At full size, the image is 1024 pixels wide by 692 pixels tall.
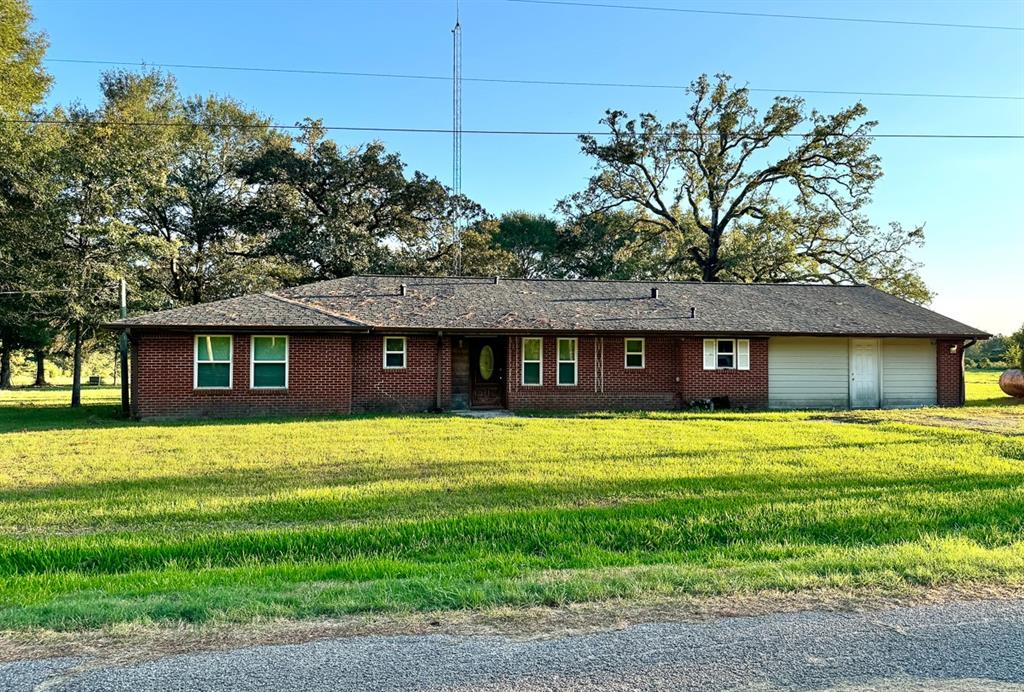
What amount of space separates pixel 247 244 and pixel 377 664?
3011cm

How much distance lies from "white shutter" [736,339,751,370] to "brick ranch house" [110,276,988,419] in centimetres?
4

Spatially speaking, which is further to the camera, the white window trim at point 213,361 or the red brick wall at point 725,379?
the red brick wall at point 725,379

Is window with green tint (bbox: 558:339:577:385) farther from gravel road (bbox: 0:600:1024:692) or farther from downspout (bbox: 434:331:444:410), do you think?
gravel road (bbox: 0:600:1024:692)

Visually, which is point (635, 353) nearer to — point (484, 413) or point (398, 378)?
point (484, 413)

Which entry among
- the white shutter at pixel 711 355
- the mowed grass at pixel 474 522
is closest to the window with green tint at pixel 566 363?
the white shutter at pixel 711 355

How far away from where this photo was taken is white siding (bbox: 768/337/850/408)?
19.5 metres

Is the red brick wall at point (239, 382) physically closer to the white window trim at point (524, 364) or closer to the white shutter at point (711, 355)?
the white window trim at point (524, 364)

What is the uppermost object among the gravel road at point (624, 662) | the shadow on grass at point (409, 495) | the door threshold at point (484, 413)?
the door threshold at point (484, 413)

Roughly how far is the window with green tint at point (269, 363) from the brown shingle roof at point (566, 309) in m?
0.65

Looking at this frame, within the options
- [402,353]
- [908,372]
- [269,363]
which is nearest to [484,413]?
[402,353]

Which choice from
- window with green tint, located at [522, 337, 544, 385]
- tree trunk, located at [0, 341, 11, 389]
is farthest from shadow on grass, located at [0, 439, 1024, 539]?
tree trunk, located at [0, 341, 11, 389]

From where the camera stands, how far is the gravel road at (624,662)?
3.05 metres

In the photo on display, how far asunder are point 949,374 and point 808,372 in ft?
14.8

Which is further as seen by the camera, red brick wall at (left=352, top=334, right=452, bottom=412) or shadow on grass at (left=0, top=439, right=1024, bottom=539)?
red brick wall at (left=352, top=334, right=452, bottom=412)
